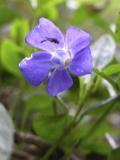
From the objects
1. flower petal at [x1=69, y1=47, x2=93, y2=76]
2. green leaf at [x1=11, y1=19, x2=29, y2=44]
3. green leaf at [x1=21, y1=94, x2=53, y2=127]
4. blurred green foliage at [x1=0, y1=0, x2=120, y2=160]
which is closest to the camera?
flower petal at [x1=69, y1=47, x2=93, y2=76]

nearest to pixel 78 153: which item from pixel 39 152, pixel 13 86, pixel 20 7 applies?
pixel 39 152

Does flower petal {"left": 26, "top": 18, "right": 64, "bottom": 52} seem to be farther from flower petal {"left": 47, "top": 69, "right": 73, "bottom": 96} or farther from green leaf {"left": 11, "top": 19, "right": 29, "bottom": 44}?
green leaf {"left": 11, "top": 19, "right": 29, "bottom": 44}

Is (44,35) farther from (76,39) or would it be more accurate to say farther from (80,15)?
(80,15)

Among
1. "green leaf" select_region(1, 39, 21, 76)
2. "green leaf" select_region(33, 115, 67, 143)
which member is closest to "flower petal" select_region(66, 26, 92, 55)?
"green leaf" select_region(33, 115, 67, 143)

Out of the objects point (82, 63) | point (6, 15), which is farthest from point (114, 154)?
point (6, 15)

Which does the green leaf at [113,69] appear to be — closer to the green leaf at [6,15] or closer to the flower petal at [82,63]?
the flower petal at [82,63]

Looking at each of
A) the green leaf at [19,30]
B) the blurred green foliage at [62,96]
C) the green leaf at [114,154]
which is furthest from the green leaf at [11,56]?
the green leaf at [114,154]
